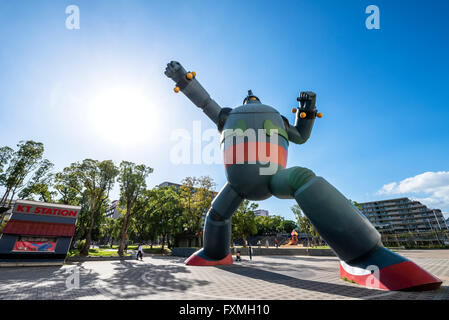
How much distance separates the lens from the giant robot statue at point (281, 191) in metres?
4.61

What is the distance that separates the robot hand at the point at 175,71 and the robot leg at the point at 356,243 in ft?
18.7

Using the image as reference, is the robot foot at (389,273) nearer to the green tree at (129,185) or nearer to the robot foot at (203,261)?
the robot foot at (203,261)

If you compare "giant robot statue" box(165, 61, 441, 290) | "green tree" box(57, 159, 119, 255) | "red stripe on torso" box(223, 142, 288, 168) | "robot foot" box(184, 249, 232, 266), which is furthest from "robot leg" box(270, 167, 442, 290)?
"green tree" box(57, 159, 119, 255)

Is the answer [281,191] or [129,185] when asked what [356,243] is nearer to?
[281,191]

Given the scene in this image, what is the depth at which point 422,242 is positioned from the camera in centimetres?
4762

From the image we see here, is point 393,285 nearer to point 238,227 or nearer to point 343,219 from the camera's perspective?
point 343,219

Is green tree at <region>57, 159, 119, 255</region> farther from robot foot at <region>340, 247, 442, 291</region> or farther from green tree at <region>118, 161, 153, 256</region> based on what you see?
robot foot at <region>340, 247, 442, 291</region>

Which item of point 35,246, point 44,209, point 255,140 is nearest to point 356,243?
point 255,140

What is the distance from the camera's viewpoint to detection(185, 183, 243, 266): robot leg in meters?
8.03

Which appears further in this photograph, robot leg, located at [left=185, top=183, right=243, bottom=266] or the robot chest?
robot leg, located at [left=185, top=183, right=243, bottom=266]

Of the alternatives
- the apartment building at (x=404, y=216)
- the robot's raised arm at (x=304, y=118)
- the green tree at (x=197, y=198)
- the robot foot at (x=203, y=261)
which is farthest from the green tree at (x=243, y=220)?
the apartment building at (x=404, y=216)
